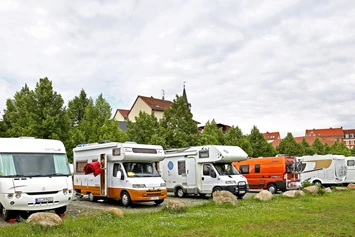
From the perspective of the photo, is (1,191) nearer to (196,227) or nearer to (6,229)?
(6,229)

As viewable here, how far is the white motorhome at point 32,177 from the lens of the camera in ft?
37.3

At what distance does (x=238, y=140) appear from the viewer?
1688 inches

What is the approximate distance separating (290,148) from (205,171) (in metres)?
35.8

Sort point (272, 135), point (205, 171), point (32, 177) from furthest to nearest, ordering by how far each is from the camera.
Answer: point (272, 135)
point (205, 171)
point (32, 177)

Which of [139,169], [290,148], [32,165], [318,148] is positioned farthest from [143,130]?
[318,148]

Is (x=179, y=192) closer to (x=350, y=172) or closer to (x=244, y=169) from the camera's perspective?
(x=244, y=169)

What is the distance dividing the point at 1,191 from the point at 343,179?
2513cm

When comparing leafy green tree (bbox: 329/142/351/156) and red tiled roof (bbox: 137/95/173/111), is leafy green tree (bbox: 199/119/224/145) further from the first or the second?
leafy green tree (bbox: 329/142/351/156)

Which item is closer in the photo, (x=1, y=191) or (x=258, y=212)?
(x=1, y=191)

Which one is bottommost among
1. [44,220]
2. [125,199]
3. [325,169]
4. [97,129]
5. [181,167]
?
[125,199]

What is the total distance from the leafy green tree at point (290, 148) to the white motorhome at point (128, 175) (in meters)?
39.4

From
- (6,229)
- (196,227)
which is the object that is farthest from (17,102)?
(196,227)

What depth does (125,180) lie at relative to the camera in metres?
16.0

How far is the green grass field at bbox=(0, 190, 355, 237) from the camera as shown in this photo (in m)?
8.92
